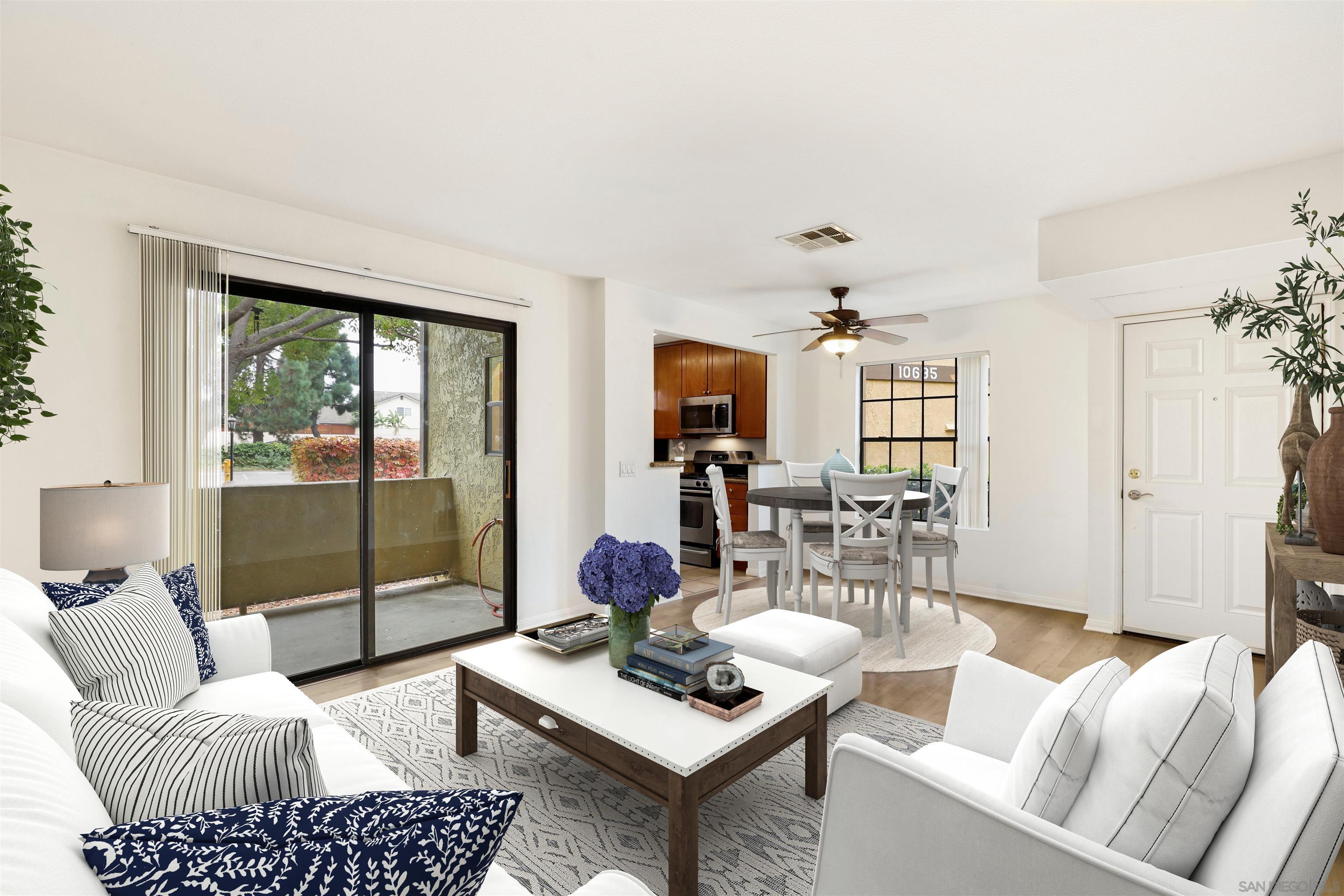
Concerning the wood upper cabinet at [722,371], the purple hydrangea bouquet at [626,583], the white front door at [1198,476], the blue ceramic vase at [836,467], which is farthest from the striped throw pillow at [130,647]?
the wood upper cabinet at [722,371]

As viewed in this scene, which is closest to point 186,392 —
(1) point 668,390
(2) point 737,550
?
(2) point 737,550

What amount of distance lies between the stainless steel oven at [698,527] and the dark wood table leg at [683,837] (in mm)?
4608

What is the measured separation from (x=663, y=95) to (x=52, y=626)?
2259 mm

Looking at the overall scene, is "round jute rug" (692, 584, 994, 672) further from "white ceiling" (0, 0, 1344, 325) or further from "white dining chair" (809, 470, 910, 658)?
"white ceiling" (0, 0, 1344, 325)

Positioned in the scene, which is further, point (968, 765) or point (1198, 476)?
point (1198, 476)

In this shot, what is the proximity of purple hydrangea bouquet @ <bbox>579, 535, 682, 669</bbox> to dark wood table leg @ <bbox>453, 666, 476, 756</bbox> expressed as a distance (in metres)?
0.64

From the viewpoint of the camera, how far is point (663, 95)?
84.0 inches

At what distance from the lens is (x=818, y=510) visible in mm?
3877

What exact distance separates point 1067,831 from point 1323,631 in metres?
1.66

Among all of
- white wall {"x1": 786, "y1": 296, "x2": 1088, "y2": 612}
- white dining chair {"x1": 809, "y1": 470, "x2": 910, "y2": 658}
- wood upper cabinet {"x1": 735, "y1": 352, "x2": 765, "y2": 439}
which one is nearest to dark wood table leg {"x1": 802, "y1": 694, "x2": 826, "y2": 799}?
white dining chair {"x1": 809, "y1": 470, "x2": 910, "y2": 658}

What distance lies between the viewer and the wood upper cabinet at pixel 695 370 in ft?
22.6

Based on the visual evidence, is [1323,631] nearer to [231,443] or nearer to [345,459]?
[345,459]

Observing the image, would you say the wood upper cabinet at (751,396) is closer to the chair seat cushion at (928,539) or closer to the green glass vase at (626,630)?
the chair seat cushion at (928,539)

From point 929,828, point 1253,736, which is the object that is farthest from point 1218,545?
point 929,828
